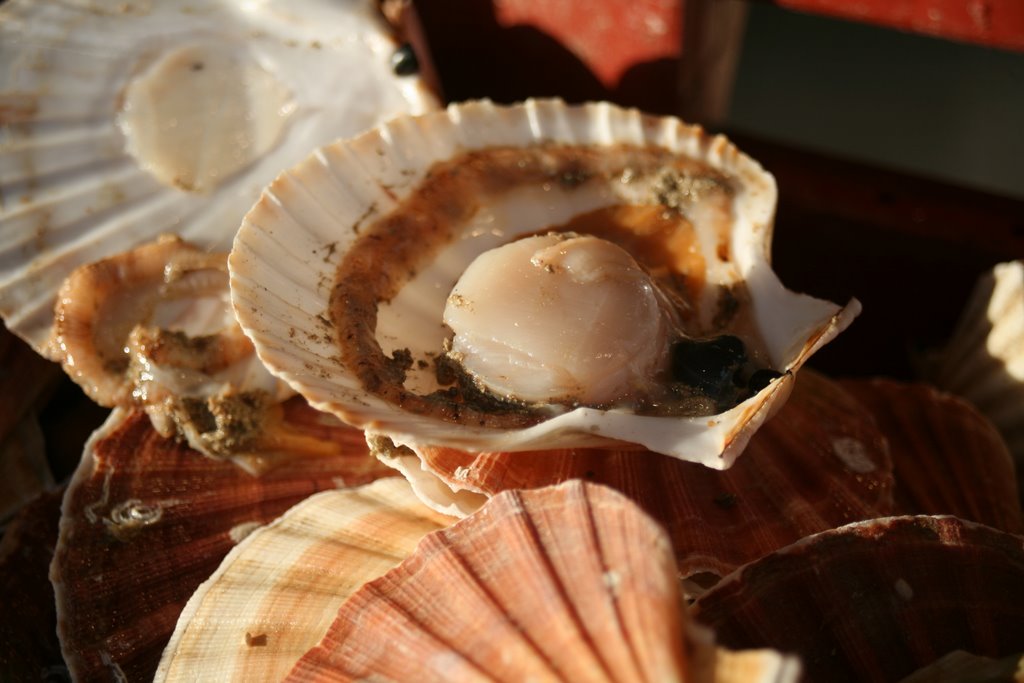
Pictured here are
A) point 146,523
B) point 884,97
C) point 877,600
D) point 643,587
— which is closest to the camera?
point 643,587

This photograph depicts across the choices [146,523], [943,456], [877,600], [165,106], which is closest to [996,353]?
[943,456]

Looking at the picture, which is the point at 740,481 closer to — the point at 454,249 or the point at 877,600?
the point at 877,600

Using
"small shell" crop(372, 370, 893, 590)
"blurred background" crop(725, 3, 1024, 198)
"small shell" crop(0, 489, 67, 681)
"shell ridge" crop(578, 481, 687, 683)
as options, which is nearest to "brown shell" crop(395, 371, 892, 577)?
"small shell" crop(372, 370, 893, 590)

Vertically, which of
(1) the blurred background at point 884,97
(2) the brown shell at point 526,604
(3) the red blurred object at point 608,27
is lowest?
(1) the blurred background at point 884,97

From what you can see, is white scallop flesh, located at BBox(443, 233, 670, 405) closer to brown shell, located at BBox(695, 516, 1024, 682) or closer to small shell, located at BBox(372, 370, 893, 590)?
small shell, located at BBox(372, 370, 893, 590)

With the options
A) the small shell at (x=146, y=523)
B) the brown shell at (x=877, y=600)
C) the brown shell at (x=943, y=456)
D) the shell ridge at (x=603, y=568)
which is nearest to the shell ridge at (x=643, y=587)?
the shell ridge at (x=603, y=568)

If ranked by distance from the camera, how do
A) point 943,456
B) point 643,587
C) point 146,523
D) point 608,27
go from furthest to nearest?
point 608,27
point 943,456
point 146,523
point 643,587

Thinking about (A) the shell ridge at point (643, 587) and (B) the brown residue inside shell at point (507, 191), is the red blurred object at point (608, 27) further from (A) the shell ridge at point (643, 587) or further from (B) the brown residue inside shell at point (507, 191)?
(A) the shell ridge at point (643, 587)
